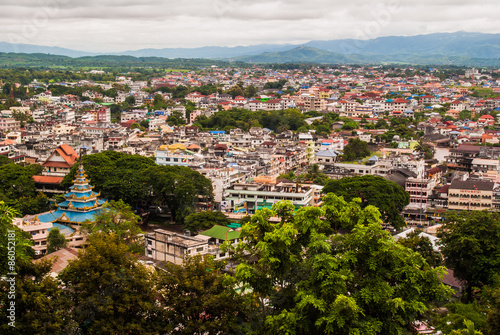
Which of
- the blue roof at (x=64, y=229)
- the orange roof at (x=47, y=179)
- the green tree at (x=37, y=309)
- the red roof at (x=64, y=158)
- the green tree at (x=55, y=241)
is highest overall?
the green tree at (x=37, y=309)

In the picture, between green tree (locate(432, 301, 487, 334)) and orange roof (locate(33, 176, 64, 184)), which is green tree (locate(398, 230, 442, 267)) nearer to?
green tree (locate(432, 301, 487, 334))

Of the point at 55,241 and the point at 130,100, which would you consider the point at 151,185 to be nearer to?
the point at 55,241

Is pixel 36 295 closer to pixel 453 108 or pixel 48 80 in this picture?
pixel 453 108

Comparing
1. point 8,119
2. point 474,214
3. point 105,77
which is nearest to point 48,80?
point 105,77

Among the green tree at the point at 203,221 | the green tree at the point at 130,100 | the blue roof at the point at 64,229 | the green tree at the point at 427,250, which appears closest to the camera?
the green tree at the point at 427,250

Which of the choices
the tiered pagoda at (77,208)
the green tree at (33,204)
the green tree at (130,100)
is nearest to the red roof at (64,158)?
the green tree at (33,204)

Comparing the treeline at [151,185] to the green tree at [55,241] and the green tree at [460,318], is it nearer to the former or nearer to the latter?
the green tree at [55,241]

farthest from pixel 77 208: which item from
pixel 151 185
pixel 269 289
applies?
pixel 269 289
